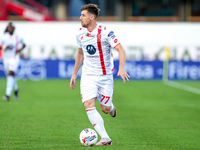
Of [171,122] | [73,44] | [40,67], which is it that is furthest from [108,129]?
[73,44]

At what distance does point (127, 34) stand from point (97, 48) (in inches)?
912

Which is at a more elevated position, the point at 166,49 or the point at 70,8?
the point at 70,8

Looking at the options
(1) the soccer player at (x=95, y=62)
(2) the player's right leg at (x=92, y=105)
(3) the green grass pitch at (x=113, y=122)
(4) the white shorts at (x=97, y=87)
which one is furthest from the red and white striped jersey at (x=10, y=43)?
(2) the player's right leg at (x=92, y=105)

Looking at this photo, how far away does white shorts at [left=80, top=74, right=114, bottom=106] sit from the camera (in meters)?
7.45

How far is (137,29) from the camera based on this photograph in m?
30.5

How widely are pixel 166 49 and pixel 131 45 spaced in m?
4.30

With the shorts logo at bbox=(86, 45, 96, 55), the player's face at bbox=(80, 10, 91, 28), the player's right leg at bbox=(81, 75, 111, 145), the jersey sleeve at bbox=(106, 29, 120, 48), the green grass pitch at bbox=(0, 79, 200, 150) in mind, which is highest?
the player's face at bbox=(80, 10, 91, 28)

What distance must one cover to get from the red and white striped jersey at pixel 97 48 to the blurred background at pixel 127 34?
17750mm

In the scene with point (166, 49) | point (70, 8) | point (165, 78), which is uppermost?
point (70, 8)

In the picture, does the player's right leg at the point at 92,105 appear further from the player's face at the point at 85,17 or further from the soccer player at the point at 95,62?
the player's face at the point at 85,17

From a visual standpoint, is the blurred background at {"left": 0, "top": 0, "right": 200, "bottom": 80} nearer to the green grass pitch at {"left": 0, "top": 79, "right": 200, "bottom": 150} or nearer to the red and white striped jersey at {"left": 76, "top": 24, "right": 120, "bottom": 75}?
the green grass pitch at {"left": 0, "top": 79, "right": 200, "bottom": 150}

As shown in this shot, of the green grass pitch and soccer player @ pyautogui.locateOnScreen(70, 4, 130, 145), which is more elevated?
soccer player @ pyautogui.locateOnScreen(70, 4, 130, 145)

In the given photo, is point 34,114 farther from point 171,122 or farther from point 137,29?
point 137,29

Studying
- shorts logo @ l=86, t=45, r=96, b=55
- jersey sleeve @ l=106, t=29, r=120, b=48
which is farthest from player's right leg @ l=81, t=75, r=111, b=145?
jersey sleeve @ l=106, t=29, r=120, b=48
